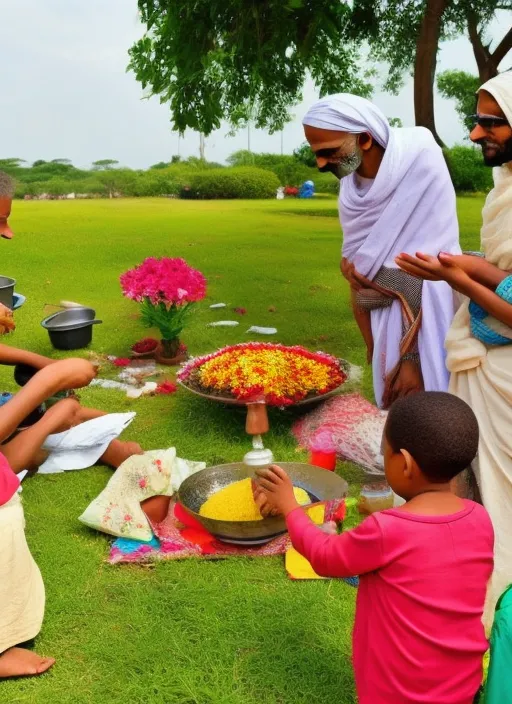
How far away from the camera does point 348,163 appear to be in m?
3.37

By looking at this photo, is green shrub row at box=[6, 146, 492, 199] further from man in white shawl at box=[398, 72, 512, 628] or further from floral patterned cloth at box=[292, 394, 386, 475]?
man in white shawl at box=[398, 72, 512, 628]

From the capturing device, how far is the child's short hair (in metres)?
1.81

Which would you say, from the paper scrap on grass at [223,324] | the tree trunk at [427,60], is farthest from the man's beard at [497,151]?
the tree trunk at [427,60]

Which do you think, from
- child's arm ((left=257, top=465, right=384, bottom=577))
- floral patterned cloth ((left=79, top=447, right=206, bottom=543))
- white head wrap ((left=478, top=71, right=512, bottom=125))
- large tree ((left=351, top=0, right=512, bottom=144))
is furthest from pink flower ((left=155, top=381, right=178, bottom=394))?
large tree ((left=351, top=0, right=512, bottom=144))

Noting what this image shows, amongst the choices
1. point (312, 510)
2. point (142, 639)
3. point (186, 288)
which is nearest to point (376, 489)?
point (312, 510)

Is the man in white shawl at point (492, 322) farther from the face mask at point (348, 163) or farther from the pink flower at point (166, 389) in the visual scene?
→ the pink flower at point (166, 389)

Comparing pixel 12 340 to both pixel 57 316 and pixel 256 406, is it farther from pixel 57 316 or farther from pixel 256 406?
pixel 256 406

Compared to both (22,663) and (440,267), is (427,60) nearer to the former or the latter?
(440,267)

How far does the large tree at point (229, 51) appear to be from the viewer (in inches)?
303

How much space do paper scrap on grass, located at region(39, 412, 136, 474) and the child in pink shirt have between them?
2818 millimetres

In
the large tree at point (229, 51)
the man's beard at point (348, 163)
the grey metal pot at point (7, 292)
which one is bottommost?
the grey metal pot at point (7, 292)

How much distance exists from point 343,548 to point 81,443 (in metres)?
3.02

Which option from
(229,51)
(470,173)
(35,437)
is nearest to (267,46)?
(229,51)

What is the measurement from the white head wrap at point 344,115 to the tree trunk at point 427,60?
7.33 meters
